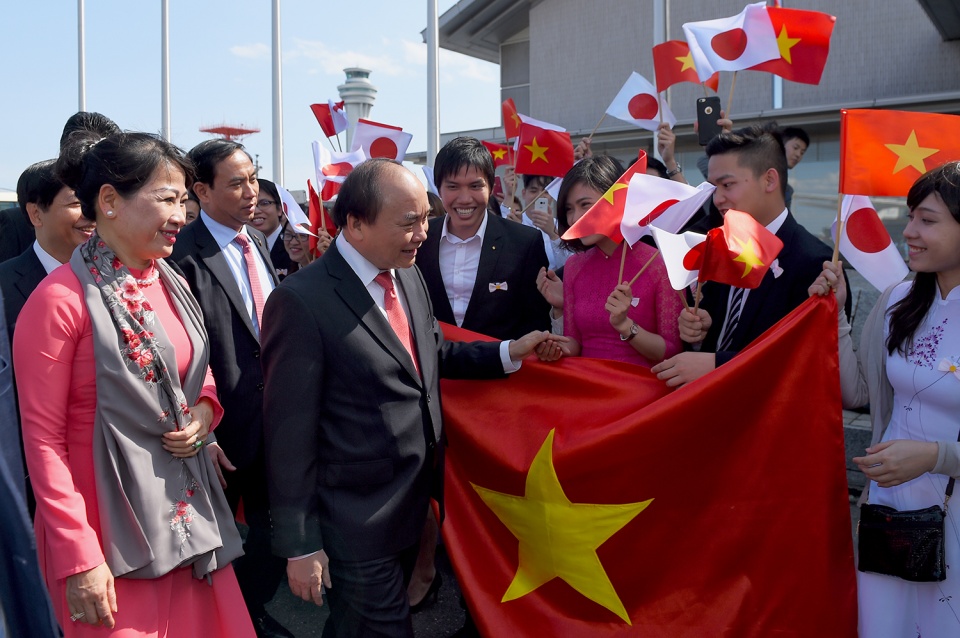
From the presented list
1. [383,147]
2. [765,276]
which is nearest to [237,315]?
[765,276]

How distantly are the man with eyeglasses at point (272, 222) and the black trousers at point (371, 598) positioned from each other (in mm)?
3534

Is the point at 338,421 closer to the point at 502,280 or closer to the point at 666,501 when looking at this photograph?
the point at 666,501

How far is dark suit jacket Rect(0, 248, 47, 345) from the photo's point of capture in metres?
2.95

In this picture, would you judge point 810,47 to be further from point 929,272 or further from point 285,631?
point 285,631

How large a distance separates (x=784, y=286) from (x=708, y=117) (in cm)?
206

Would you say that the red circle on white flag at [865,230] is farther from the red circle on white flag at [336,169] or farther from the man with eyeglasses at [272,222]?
the man with eyeglasses at [272,222]

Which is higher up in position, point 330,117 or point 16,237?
point 330,117

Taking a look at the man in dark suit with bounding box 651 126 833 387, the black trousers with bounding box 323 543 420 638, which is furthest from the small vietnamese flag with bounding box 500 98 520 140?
the black trousers with bounding box 323 543 420 638

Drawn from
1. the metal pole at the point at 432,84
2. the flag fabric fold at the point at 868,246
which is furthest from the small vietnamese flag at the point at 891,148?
the metal pole at the point at 432,84

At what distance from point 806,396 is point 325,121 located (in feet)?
17.3

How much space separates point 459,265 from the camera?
12.8 ft

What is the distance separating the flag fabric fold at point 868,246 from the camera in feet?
9.56

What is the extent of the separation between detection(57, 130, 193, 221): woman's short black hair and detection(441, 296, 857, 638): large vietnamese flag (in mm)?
1576

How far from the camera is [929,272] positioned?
2.51 metres
